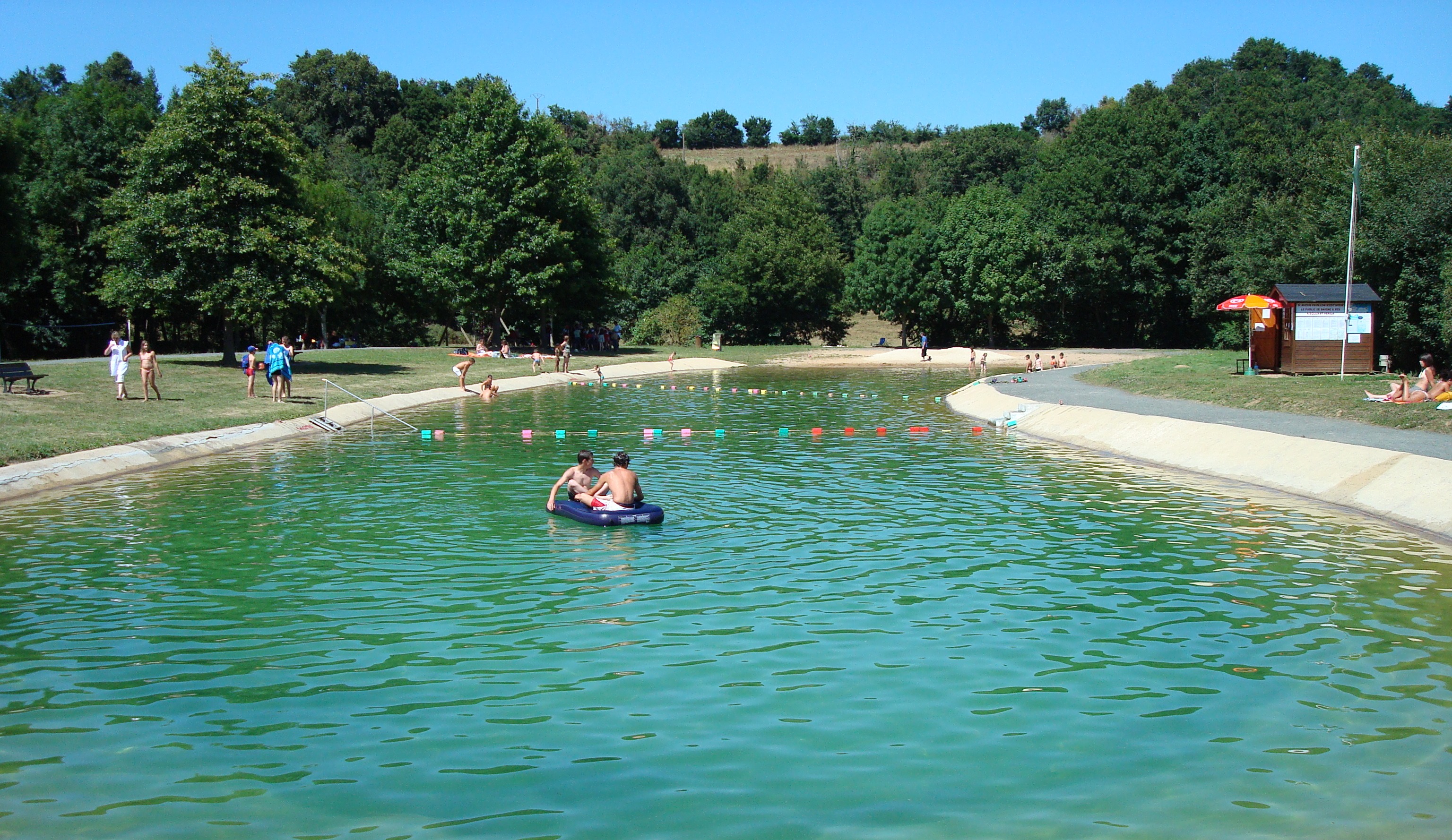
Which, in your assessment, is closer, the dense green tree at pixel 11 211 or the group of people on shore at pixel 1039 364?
the dense green tree at pixel 11 211

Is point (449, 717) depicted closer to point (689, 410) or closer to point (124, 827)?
point (124, 827)

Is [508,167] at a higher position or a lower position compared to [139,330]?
higher

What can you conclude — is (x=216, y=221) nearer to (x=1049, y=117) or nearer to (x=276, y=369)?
(x=276, y=369)

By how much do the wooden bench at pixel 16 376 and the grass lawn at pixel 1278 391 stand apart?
109ft

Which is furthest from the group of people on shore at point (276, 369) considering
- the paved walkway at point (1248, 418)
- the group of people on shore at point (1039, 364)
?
the group of people on shore at point (1039, 364)

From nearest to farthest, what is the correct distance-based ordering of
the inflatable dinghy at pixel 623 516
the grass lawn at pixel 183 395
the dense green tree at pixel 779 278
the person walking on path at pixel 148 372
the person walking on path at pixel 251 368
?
the inflatable dinghy at pixel 623 516 → the grass lawn at pixel 183 395 → the person walking on path at pixel 148 372 → the person walking on path at pixel 251 368 → the dense green tree at pixel 779 278

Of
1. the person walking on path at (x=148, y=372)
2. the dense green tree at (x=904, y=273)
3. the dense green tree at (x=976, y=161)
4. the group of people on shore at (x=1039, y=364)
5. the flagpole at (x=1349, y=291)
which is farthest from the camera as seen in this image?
the dense green tree at (x=976, y=161)

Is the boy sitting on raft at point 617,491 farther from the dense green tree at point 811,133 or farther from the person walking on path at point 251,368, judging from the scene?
the dense green tree at point 811,133

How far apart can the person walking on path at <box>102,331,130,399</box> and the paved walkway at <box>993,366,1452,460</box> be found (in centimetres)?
2765

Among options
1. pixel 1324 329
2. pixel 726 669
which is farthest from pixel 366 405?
pixel 1324 329

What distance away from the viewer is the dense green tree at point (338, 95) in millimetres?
120750

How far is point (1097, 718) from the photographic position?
9406 mm

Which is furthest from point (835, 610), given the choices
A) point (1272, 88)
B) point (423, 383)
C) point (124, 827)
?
point (1272, 88)

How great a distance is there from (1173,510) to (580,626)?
11099mm
